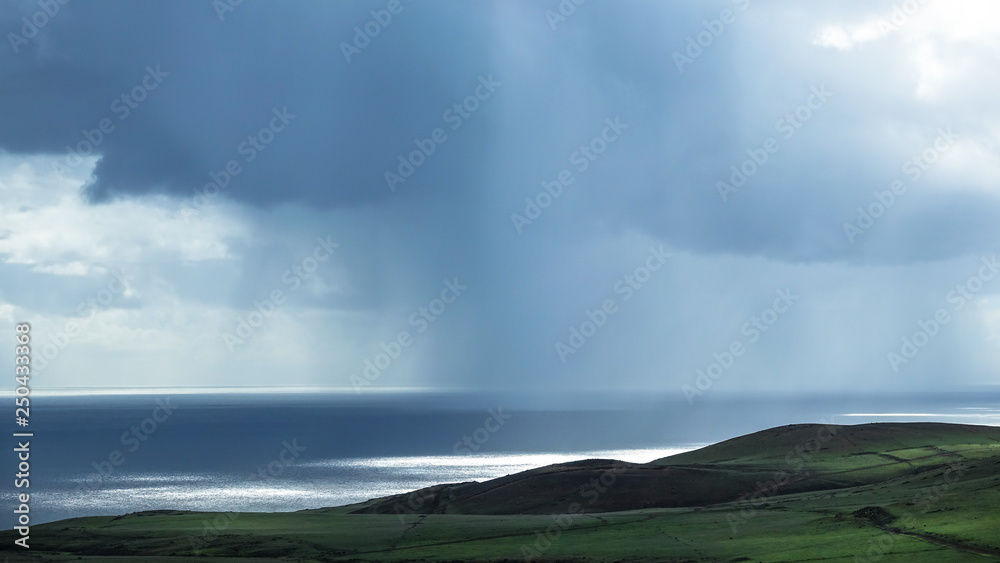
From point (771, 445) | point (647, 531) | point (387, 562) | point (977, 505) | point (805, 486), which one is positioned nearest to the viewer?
point (387, 562)

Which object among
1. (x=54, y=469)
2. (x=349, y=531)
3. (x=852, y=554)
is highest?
(x=54, y=469)

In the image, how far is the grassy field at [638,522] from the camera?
58.5 metres

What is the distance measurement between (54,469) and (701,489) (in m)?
152

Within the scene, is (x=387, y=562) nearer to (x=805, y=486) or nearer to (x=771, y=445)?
(x=805, y=486)

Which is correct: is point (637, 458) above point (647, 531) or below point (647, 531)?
above

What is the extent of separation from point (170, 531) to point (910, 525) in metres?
58.9

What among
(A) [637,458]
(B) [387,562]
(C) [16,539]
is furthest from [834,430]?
(C) [16,539]

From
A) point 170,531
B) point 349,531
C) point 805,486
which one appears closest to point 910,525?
point 805,486

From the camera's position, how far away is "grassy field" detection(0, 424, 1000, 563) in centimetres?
5847

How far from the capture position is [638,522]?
73500mm

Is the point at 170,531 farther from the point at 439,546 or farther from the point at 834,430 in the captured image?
the point at 834,430

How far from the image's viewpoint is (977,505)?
6312 cm

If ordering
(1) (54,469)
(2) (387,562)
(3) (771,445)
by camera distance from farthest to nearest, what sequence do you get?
1. (1) (54,469)
2. (3) (771,445)
3. (2) (387,562)

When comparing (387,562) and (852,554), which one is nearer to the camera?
(852,554)
